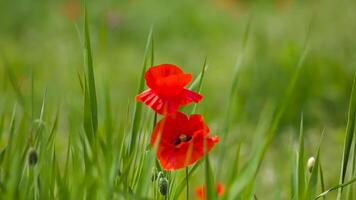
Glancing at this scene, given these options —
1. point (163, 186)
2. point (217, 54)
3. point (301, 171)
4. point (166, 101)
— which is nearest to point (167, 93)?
point (166, 101)

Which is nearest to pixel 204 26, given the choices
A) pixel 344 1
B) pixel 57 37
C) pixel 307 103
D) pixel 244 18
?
pixel 244 18

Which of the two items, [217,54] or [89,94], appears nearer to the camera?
[89,94]

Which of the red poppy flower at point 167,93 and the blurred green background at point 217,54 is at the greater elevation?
the red poppy flower at point 167,93

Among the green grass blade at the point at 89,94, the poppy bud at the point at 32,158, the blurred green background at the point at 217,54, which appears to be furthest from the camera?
the blurred green background at the point at 217,54

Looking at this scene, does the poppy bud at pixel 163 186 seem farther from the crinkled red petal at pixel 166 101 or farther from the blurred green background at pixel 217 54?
the blurred green background at pixel 217 54

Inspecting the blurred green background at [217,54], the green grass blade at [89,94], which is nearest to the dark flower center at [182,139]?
the green grass blade at [89,94]

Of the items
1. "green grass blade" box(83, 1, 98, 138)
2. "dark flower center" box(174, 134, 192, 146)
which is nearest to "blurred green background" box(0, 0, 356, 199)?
"green grass blade" box(83, 1, 98, 138)

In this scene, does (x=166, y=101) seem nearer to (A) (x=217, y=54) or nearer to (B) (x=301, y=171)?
(B) (x=301, y=171)
